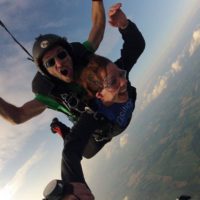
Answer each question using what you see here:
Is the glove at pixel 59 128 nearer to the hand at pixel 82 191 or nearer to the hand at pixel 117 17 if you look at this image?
the hand at pixel 117 17

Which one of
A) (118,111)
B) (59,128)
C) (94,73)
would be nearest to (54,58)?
(94,73)

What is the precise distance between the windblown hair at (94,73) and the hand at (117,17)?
1.29 m

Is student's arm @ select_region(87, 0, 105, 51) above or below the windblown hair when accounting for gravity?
above

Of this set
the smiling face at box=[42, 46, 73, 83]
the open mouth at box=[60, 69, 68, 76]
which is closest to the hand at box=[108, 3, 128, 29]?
the smiling face at box=[42, 46, 73, 83]

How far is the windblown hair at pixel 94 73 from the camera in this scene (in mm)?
3979

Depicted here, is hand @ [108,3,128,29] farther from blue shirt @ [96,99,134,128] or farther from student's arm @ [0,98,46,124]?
student's arm @ [0,98,46,124]

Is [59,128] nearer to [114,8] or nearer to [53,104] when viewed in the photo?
[53,104]

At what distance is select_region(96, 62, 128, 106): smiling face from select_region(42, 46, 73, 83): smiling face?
1.95 feet

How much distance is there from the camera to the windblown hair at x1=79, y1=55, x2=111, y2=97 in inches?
157

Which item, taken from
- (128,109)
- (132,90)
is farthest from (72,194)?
(132,90)

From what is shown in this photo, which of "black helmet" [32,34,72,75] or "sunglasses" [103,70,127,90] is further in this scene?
"black helmet" [32,34,72,75]

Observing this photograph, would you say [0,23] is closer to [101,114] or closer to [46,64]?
[46,64]

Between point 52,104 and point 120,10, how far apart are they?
7.12 feet

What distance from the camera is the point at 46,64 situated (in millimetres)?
4539
